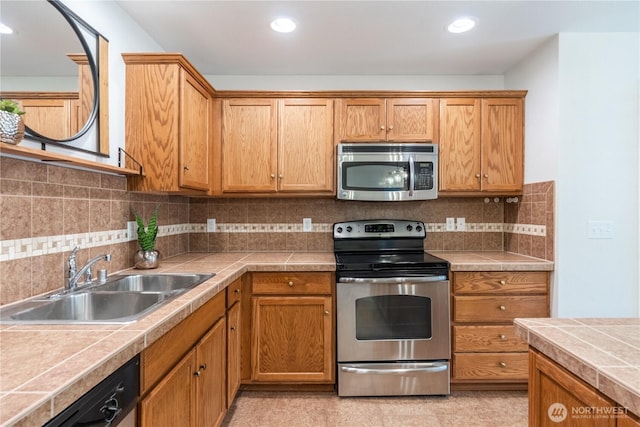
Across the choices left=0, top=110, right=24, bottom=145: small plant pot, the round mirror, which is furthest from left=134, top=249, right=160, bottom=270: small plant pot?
left=0, top=110, right=24, bottom=145: small plant pot

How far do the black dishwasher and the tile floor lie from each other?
1288 mm

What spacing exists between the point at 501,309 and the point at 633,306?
2.70ft

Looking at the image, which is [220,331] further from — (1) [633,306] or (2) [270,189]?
(1) [633,306]

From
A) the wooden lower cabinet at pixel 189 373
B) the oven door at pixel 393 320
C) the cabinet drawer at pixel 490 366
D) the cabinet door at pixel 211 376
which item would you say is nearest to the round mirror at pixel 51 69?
the wooden lower cabinet at pixel 189 373

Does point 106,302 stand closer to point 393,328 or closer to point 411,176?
point 393,328

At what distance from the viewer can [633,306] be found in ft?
7.32

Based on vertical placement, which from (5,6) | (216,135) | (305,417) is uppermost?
(5,6)

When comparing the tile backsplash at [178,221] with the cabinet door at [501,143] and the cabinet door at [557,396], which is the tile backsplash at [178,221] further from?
the cabinet door at [557,396]

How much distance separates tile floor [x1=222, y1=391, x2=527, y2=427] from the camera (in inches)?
80.0

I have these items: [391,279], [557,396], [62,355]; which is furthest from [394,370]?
[62,355]

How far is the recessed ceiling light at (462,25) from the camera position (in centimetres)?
207

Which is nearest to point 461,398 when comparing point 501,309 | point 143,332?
point 501,309

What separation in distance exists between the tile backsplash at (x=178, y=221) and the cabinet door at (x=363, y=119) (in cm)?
59

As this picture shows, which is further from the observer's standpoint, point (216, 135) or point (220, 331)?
point (216, 135)
